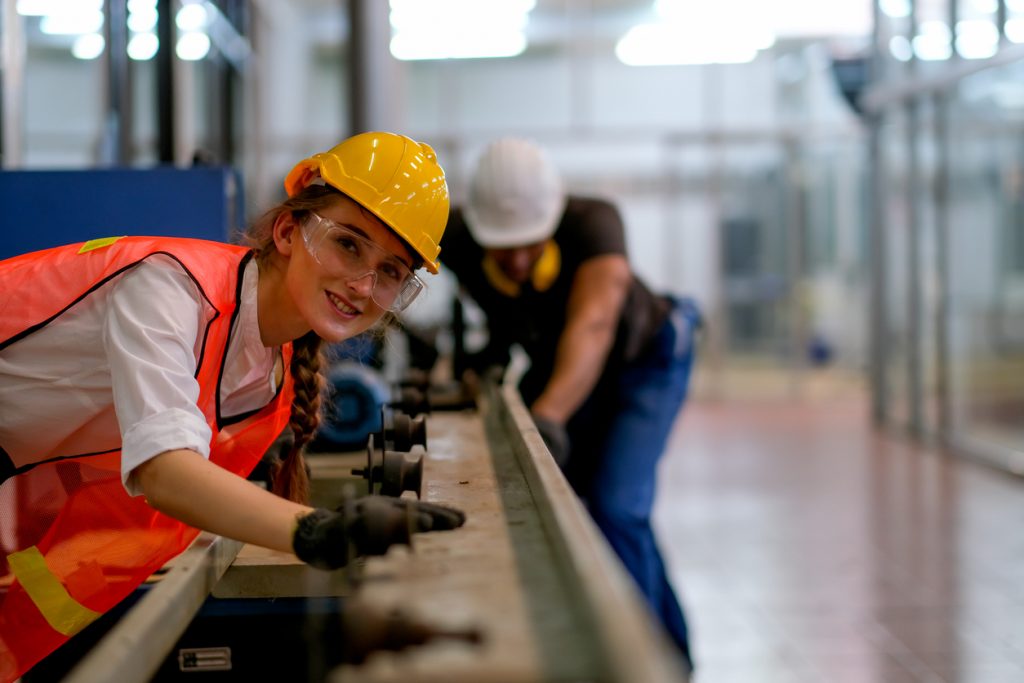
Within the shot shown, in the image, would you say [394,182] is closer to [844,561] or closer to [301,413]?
[301,413]

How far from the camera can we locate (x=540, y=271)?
3.04 metres

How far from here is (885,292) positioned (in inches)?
314

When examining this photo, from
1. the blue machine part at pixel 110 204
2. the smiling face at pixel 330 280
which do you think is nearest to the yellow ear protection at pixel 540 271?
the blue machine part at pixel 110 204

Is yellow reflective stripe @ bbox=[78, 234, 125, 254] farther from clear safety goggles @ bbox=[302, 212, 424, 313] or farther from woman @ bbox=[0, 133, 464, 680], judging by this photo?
clear safety goggles @ bbox=[302, 212, 424, 313]

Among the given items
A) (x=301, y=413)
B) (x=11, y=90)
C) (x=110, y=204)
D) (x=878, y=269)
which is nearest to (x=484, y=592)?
(x=301, y=413)

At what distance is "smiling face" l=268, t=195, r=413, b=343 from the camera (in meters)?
1.51

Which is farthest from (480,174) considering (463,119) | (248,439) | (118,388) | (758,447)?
(463,119)

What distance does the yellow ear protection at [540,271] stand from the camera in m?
3.02

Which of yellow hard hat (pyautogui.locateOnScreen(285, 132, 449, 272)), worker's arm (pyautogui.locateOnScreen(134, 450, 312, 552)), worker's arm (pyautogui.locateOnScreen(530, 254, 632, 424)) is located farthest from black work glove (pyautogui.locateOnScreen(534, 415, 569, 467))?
worker's arm (pyautogui.locateOnScreen(134, 450, 312, 552))

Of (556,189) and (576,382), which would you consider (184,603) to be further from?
(556,189)

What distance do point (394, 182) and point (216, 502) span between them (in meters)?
0.55

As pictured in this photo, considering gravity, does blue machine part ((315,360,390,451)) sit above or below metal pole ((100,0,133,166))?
below

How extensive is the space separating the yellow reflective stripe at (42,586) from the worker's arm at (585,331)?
1225 mm

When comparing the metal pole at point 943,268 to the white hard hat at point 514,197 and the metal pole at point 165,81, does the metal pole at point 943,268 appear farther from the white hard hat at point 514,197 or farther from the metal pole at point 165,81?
the metal pole at point 165,81
